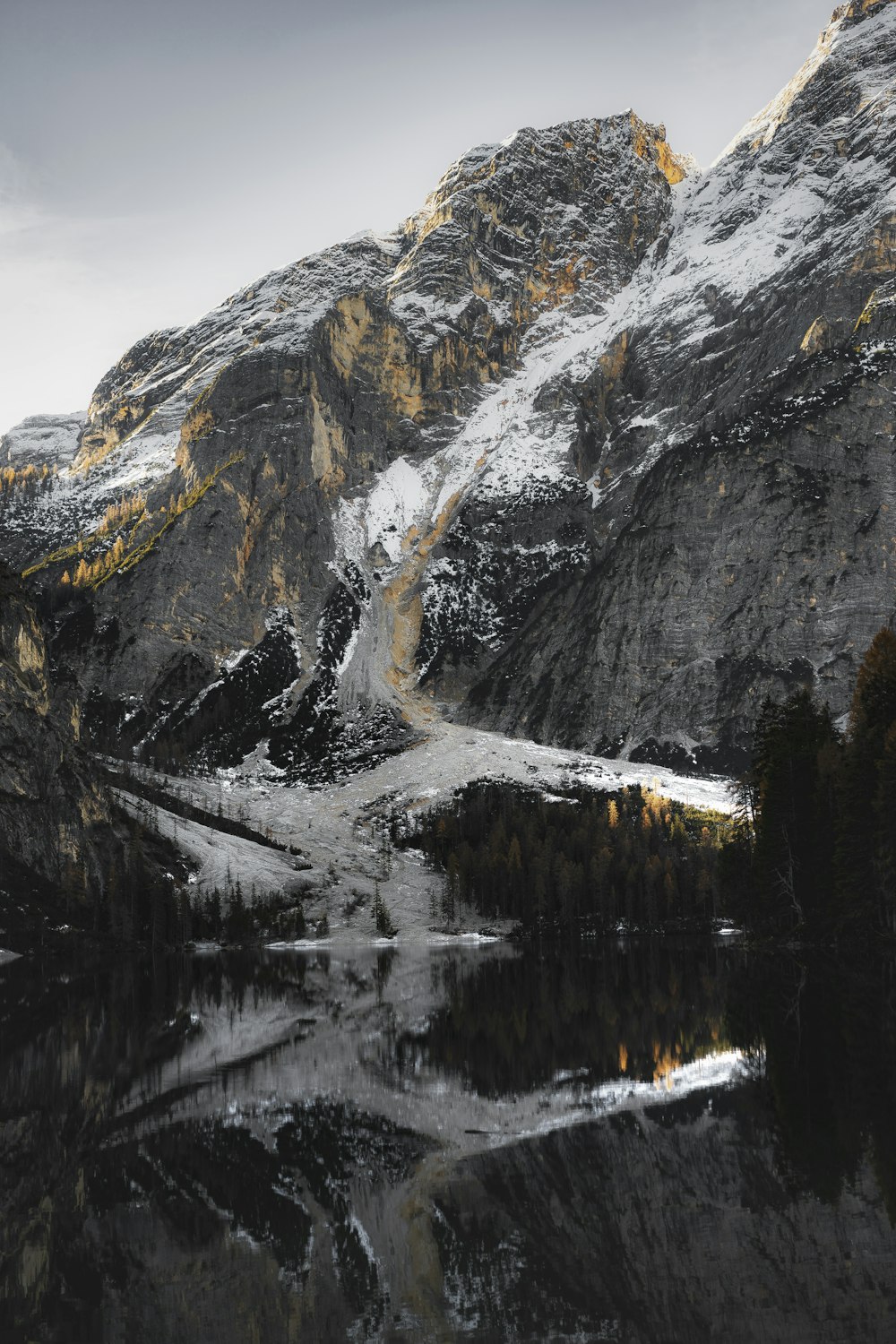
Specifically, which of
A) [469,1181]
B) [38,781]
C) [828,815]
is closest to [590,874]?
[38,781]

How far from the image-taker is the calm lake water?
16344 millimetres

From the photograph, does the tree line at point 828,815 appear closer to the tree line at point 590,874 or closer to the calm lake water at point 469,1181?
the calm lake water at point 469,1181

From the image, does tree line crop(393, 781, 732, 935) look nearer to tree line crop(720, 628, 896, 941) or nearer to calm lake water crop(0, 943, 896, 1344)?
tree line crop(720, 628, 896, 941)

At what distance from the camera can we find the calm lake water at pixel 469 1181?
53.6ft

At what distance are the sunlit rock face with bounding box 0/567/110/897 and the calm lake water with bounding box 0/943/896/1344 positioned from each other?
109 metres

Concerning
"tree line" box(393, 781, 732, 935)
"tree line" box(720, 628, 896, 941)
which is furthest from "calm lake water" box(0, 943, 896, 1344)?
"tree line" box(393, 781, 732, 935)

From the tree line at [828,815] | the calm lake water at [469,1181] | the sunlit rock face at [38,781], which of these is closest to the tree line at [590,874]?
the sunlit rock face at [38,781]

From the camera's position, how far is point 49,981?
92250 mm

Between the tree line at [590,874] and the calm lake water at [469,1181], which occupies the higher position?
the calm lake water at [469,1181]

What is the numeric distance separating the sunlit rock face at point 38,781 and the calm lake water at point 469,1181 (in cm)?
10867

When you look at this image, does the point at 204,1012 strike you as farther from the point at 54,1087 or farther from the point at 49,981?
the point at 49,981

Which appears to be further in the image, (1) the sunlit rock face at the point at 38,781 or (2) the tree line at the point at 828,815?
(1) the sunlit rock face at the point at 38,781

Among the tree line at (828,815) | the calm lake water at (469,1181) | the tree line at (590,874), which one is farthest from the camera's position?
the tree line at (590,874)

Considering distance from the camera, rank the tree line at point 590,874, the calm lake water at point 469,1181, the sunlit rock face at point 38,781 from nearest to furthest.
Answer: the calm lake water at point 469,1181 < the tree line at point 590,874 < the sunlit rock face at point 38,781
